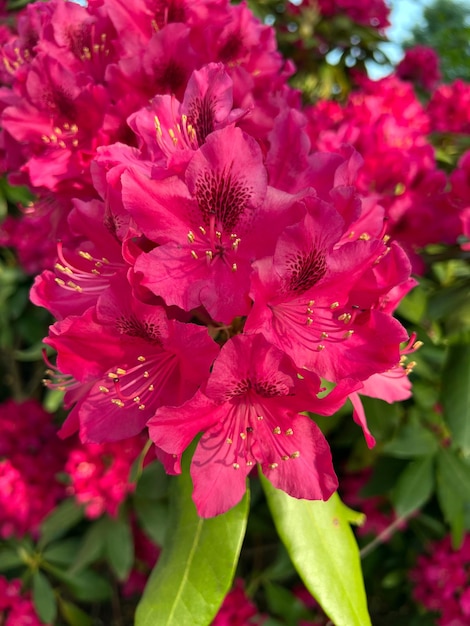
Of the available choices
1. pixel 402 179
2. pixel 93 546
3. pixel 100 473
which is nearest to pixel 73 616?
pixel 93 546

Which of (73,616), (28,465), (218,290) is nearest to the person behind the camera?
(218,290)

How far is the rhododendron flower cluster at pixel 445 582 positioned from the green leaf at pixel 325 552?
101cm

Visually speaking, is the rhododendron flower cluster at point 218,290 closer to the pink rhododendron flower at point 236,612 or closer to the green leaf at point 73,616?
the pink rhododendron flower at point 236,612

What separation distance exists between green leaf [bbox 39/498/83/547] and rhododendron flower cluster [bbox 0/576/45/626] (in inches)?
7.4

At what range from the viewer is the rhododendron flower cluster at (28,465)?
183 centimetres

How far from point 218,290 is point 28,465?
1.41m

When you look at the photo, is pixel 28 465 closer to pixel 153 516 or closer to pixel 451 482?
pixel 153 516

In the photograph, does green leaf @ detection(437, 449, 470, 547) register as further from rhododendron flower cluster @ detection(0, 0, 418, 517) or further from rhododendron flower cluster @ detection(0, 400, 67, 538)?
rhododendron flower cluster @ detection(0, 400, 67, 538)

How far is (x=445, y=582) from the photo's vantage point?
1.73m

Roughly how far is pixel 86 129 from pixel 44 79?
10 centimetres

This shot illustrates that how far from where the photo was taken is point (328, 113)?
5.16ft

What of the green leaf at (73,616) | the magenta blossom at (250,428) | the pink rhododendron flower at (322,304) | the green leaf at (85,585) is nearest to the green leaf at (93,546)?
the green leaf at (85,585)

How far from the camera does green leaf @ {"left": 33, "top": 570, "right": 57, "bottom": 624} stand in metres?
1.88

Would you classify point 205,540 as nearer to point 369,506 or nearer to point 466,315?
point 466,315
